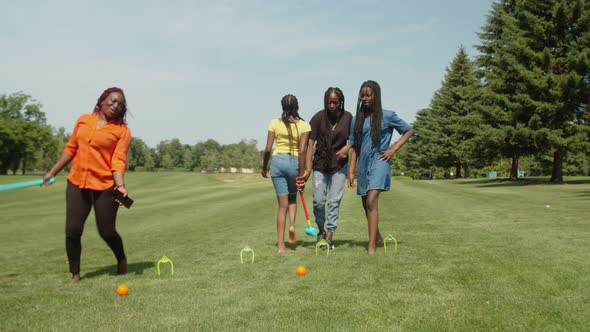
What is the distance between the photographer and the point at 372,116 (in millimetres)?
6840

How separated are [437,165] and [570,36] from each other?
29.4 meters

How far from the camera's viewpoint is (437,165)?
5969 cm

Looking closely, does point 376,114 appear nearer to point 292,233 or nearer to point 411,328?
point 292,233

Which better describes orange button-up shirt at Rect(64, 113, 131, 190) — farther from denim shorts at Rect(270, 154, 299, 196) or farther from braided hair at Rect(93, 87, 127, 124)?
denim shorts at Rect(270, 154, 299, 196)

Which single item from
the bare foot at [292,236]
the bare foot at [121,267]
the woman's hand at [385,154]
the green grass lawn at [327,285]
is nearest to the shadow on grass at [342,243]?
the green grass lawn at [327,285]

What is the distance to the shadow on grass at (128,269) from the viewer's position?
20.4 feet

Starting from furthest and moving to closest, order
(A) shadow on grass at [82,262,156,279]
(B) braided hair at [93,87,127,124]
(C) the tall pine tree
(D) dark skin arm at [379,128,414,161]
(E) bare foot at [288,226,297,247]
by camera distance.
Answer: (C) the tall pine tree → (E) bare foot at [288,226,297,247] → (D) dark skin arm at [379,128,414,161] → (A) shadow on grass at [82,262,156,279] → (B) braided hair at [93,87,127,124]

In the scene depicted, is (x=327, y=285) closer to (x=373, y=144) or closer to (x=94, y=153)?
(x=373, y=144)

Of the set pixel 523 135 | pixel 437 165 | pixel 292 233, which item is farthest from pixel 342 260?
pixel 437 165

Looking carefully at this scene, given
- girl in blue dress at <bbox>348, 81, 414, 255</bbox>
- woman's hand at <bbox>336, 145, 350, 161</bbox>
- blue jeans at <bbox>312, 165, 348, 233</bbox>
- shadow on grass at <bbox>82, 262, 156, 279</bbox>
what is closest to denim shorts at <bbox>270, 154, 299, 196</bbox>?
blue jeans at <bbox>312, 165, 348, 233</bbox>

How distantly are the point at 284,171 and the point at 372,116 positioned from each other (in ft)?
4.88

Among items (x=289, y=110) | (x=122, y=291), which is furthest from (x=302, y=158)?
(x=122, y=291)

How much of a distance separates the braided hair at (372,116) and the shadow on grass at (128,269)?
11.0 feet

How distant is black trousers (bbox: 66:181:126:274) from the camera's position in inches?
221
